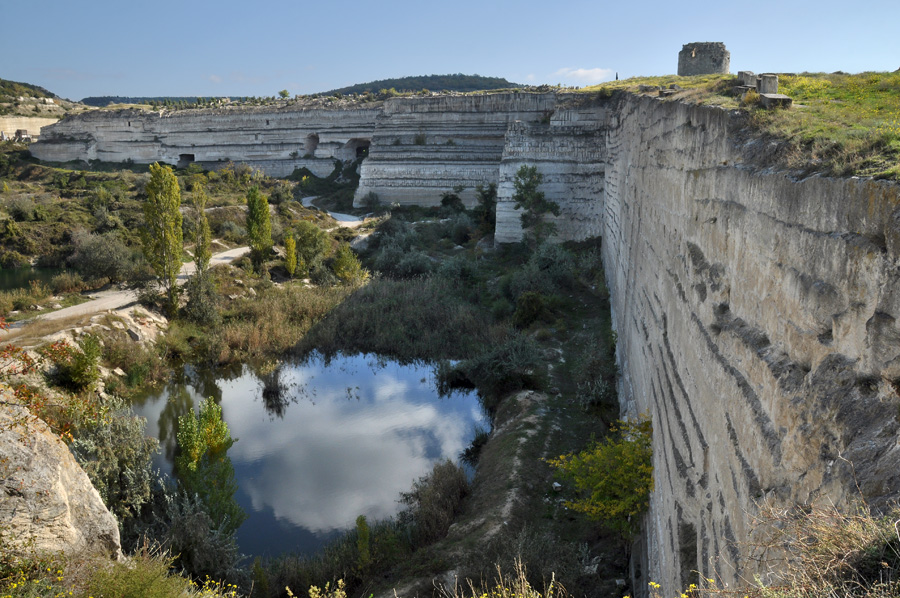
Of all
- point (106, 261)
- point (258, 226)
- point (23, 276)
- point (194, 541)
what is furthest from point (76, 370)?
point (23, 276)

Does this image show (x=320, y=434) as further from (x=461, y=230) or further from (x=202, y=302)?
(x=461, y=230)

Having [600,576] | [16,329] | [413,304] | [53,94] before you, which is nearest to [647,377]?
[600,576]

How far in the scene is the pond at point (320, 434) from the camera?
19.3ft

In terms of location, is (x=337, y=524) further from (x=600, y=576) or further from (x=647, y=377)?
(x=647, y=377)

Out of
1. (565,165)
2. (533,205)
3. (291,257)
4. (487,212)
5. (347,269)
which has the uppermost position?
(565,165)

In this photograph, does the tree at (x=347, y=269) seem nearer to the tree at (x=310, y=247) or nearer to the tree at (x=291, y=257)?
the tree at (x=310, y=247)

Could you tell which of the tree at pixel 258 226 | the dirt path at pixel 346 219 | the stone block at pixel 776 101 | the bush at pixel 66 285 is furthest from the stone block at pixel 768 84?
the dirt path at pixel 346 219

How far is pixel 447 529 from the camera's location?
5.00 metres

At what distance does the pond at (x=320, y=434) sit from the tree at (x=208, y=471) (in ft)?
1.56

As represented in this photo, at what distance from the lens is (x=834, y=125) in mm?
2307

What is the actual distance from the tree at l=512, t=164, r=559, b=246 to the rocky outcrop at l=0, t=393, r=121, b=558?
11782mm

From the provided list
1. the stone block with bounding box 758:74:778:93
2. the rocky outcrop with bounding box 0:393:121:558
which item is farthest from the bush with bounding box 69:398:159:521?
the stone block with bounding box 758:74:778:93

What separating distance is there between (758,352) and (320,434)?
6.42 m

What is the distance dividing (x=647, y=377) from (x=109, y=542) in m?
4.21
